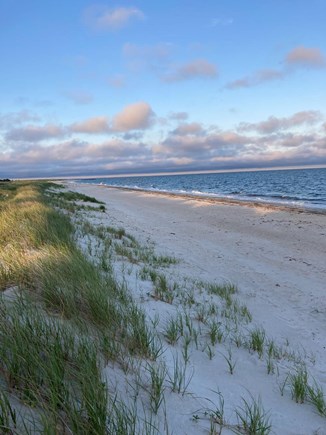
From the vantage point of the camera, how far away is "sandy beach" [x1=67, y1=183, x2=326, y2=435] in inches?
117

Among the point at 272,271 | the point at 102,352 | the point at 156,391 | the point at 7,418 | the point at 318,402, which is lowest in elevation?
the point at 272,271

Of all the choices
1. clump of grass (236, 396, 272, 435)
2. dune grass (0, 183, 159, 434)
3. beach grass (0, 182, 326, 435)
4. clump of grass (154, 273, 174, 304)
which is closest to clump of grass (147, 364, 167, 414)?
beach grass (0, 182, 326, 435)

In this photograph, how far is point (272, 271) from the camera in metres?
8.75

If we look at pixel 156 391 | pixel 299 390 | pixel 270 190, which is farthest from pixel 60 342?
pixel 270 190

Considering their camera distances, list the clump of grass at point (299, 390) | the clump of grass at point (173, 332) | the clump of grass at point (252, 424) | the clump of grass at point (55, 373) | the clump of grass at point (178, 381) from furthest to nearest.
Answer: the clump of grass at point (173, 332)
the clump of grass at point (299, 390)
the clump of grass at point (178, 381)
the clump of grass at point (252, 424)
the clump of grass at point (55, 373)

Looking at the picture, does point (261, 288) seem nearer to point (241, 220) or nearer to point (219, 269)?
point (219, 269)

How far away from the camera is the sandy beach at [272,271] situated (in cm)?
296

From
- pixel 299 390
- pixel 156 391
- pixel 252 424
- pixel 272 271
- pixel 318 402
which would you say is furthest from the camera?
pixel 272 271

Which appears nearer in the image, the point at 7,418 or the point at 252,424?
the point at 7,418

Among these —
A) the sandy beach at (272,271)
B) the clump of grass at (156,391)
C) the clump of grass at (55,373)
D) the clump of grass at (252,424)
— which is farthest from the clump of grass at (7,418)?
the clump of grass at (252,424)

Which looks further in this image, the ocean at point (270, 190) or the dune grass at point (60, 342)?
the ocean at point (270, 190)

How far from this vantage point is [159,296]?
518 cm

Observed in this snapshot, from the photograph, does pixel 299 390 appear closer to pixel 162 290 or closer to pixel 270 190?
pixel 162 290

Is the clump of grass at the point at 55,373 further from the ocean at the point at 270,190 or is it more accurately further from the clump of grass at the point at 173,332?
the ocean at the point at 270,190
